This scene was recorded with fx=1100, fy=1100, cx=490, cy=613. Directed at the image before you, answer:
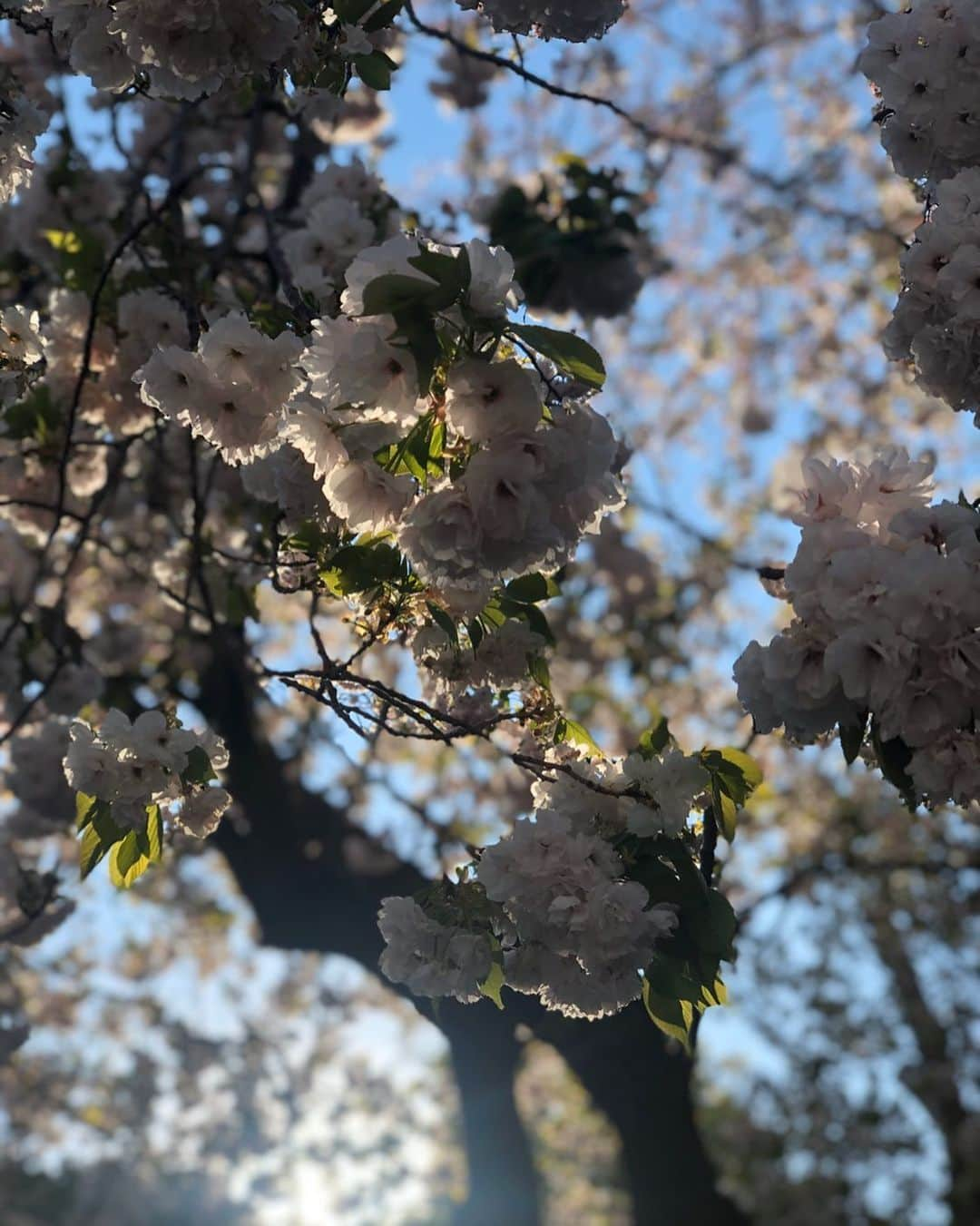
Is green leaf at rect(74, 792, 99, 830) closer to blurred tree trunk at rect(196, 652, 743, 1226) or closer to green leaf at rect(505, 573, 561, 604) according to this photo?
green leaf at rect(505, 573, 561, 604)

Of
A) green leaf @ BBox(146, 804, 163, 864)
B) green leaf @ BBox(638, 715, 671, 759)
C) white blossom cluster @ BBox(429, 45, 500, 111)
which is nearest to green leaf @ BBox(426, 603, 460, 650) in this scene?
green leaf @ BBox(638, 715, 671, 759)

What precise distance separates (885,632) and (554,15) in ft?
4.02

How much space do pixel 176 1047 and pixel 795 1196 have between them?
21.6ft

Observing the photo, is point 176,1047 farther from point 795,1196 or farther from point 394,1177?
point 795,1196

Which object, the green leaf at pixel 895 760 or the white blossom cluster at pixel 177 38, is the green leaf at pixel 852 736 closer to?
the green leaf at pixel 895 760

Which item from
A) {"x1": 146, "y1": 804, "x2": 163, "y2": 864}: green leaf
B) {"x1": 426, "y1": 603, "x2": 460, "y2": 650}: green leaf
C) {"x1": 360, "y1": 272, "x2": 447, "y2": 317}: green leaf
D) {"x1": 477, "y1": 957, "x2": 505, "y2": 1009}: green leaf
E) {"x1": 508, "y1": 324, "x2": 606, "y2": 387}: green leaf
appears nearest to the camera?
{"x1": 360, "y1": 272, "x2": 447, "y2": 317}: green leaf

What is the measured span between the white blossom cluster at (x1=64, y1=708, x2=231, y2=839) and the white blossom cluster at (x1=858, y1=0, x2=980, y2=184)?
1.58 meters

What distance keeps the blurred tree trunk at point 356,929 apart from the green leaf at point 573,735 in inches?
95.1

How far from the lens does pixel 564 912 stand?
1.62 metres

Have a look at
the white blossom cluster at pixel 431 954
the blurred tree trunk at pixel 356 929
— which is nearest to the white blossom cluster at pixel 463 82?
the blurred tree trunk at pixel 356 929

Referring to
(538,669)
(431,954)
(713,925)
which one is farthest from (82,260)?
(713,925)

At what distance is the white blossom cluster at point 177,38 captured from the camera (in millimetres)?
1643

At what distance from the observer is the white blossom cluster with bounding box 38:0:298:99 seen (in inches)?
64.7

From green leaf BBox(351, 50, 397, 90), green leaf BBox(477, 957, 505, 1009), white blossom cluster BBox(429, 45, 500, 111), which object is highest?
white blossom cluster BBox(429, 45, 500, 111)
